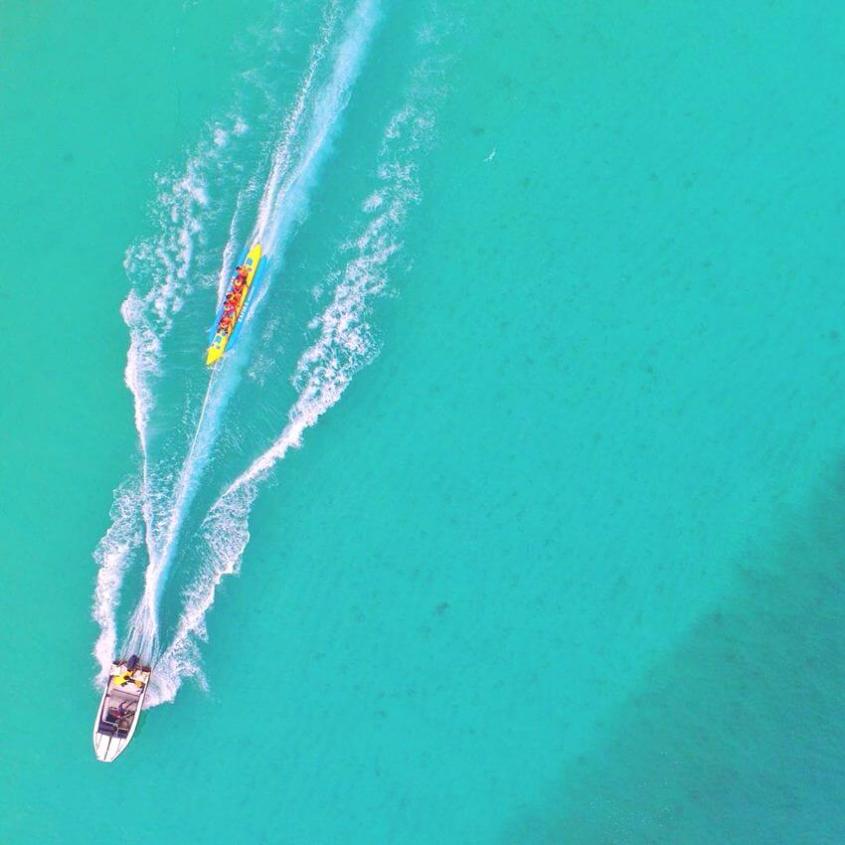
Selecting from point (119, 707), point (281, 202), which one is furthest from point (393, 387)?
point (119, 707)

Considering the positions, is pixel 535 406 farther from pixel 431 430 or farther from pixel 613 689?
pixel 613 689

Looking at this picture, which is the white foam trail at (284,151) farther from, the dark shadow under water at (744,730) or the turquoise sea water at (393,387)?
the dark shadow under water at (744,730)

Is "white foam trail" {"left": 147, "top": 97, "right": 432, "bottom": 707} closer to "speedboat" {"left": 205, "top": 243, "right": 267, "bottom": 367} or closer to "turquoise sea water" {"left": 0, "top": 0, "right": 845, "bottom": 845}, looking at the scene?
"turquoise sea water" {"left": 0, "top": 0, "right": 845, "bottom": 845}

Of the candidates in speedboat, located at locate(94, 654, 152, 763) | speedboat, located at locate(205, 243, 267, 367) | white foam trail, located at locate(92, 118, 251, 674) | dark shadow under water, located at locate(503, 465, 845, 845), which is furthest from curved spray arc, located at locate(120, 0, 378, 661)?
dark shadow under water, located at locate(503, 465, 845, 845)

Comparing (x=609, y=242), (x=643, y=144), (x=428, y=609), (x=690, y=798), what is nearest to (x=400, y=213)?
(x=609, y=242)

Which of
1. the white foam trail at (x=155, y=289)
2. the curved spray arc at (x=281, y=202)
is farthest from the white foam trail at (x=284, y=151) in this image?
the white foam trail at (x=155, y=289)

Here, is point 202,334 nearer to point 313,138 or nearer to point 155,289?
point 155,289
